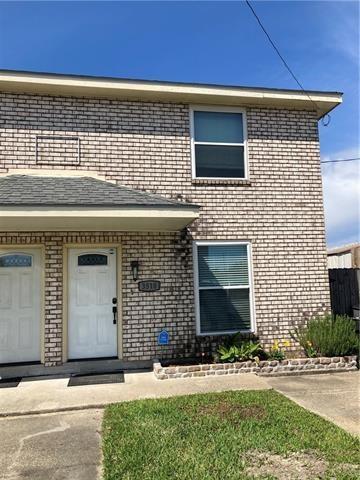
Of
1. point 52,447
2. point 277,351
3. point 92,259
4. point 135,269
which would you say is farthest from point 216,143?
point 52,447

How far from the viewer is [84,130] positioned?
8078 mm

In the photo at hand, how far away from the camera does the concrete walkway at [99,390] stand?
5.57 meters

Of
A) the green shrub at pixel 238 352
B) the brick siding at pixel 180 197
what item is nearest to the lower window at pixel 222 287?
the brick siding at pixel 180 197

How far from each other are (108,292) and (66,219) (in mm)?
1907

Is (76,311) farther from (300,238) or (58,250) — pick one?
(300,238)

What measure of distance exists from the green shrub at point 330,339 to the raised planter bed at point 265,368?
18 cm

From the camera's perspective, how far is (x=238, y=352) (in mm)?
7418

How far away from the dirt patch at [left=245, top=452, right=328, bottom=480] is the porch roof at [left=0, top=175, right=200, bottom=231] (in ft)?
12.8

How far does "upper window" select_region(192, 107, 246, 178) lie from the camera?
8.53m

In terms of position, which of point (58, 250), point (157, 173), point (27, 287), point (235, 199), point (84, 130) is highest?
point (84, 130)

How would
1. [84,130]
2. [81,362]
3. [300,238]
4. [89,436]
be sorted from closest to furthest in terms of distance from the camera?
[89,436] < [81,362] < [84,130] < [300,238]

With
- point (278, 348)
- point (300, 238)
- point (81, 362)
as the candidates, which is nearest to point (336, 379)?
point (278, 348)

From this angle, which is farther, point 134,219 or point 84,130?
point 84,130

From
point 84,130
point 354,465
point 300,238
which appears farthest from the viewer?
point 300,238
